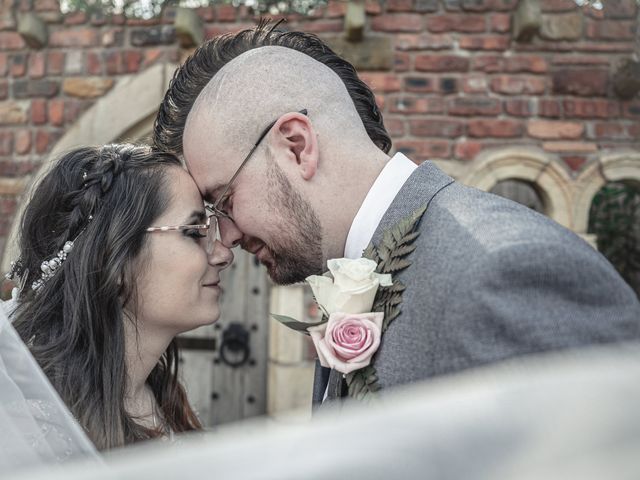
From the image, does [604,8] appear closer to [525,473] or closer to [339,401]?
[339,401]

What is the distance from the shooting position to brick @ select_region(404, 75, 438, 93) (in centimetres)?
424

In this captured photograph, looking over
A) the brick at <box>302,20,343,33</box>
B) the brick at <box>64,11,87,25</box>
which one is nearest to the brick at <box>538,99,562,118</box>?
the brick at <box>302,20,343,33</box>

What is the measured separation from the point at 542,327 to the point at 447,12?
11.8 ft

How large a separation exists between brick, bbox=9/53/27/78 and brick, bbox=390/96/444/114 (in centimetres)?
250

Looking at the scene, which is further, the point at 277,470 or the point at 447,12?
the point at 447,12

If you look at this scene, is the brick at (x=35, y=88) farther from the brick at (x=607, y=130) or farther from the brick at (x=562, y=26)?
the brick at (x=607, y=130)

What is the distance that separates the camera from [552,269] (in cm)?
109

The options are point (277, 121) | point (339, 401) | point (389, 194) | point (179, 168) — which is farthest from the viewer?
point (179, 168)

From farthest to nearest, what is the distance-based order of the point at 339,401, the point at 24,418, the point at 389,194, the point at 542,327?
1. the point at 389,194
2. the point at 339,401
3. the point at 24,418
4. the point at 542,327

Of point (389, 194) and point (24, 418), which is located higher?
point (389, 194)

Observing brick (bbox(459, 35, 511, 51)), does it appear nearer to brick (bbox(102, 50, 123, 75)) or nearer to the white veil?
brick (bbox(102, 50, 123, 75))

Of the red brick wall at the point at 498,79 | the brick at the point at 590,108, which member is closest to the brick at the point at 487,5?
the red brick wall at the point at 498,79

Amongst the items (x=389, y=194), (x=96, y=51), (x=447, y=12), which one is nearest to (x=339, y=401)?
(x=389, y=194)

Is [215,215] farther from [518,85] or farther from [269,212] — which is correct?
[518,85]
